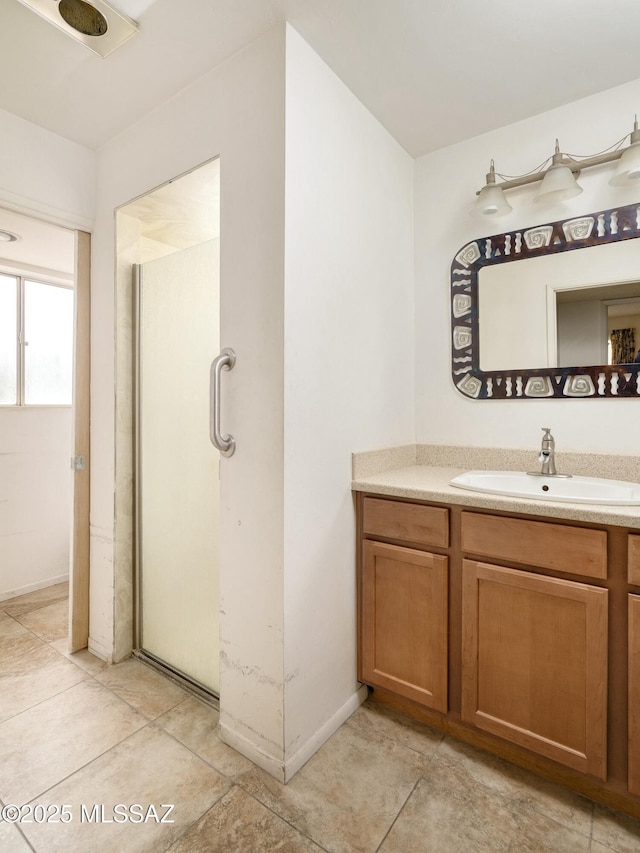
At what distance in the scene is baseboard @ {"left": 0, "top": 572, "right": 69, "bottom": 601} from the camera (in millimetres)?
2760

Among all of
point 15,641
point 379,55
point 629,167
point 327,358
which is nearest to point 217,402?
point 327,358

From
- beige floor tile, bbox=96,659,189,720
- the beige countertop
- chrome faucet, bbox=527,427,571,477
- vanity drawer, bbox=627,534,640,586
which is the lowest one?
beige floor tile, bbox=96,659,189,720

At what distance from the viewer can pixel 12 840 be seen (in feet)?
3.90

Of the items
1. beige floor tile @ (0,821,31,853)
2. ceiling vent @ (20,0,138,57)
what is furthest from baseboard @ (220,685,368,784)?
ceiling vent @ (20,0,138,57)

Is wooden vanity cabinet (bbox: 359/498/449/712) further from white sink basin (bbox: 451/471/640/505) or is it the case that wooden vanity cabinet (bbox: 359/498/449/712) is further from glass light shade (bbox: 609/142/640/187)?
glass light shade (bbox: 609/142/640/187)

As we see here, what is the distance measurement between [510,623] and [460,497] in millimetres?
424

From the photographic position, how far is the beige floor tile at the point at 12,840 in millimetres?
1166

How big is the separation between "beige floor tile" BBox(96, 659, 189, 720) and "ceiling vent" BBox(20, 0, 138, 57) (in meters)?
2.38

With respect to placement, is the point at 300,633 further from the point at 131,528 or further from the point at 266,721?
the point at 131,528

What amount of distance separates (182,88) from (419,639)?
2277 millimetres

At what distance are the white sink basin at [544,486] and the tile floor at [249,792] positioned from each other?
917mm

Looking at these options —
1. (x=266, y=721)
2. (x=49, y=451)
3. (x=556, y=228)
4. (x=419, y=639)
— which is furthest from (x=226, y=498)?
(x=49, y=451)

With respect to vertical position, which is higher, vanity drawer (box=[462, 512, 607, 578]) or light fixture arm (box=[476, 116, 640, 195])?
light fixture arm (box=[476, 116, 640, 195])

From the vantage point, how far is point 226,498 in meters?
1.55
